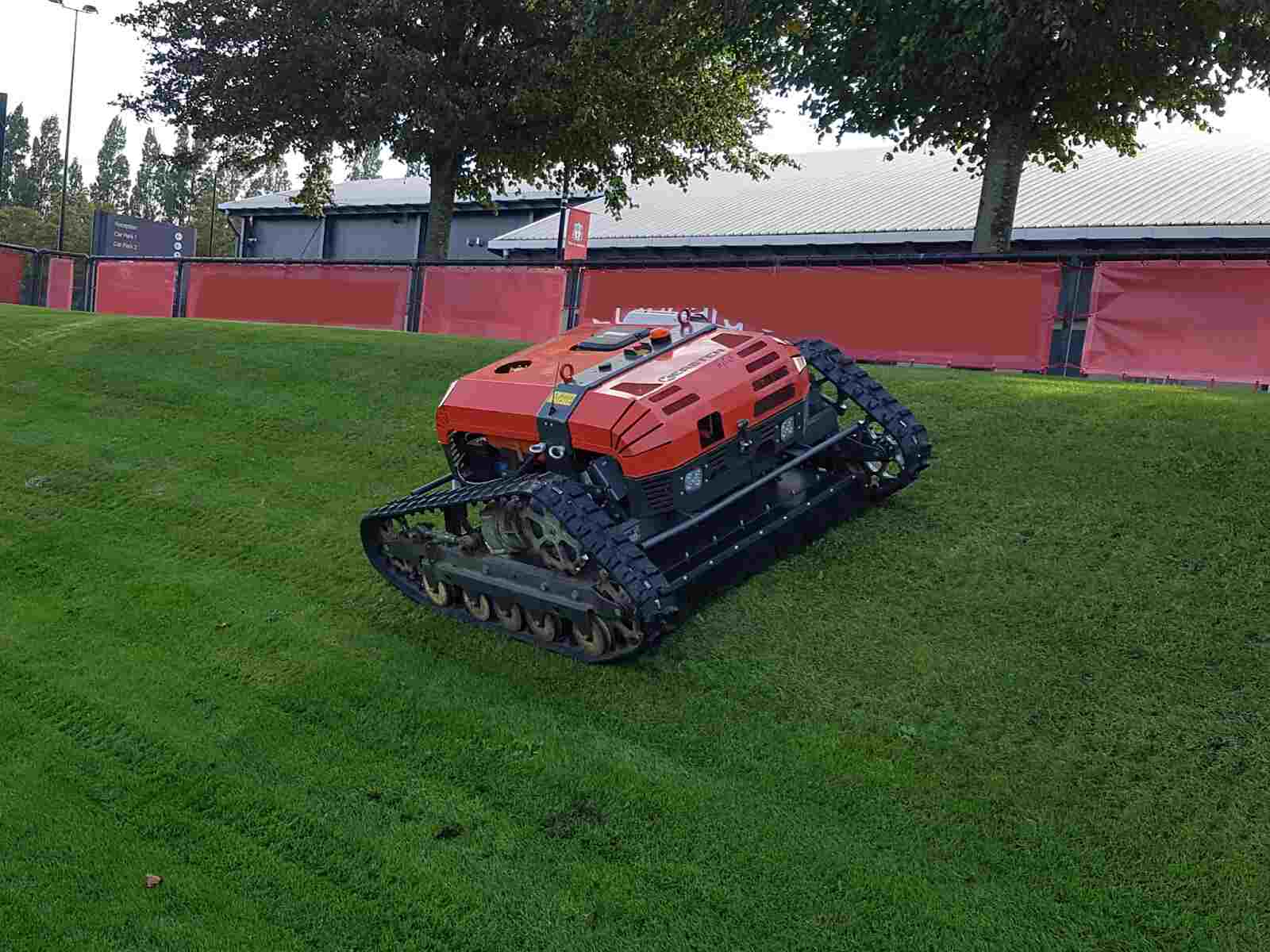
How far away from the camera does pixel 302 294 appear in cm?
1558

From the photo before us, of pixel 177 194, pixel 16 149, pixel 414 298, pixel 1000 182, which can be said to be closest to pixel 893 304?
pixel 1000 182

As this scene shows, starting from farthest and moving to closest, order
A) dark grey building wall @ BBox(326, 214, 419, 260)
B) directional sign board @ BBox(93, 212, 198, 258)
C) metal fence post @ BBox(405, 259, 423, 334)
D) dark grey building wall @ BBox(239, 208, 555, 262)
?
dark grey building wall @ BBox(326, 214, 419, 260) → directional sign board @ BBox(93, 212, 198, 258) → dark grey building wall @ BBox(239, 208, 555, 262) → metal fence post @ BBox(405, 259, 423, 334)

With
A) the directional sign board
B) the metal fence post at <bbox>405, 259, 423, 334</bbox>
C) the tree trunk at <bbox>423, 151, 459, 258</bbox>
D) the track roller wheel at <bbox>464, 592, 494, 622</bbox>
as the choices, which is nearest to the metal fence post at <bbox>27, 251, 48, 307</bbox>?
the tree trunk at <bbox>423, 151, 459, 258</bbox>

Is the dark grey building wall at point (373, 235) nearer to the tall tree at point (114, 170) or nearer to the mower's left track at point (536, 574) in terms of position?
the mower's left track at point (536, 574)

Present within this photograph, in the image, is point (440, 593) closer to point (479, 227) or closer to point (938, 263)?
point (938, 263)

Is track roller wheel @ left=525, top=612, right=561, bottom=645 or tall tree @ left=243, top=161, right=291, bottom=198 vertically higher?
tall tree @ left=243, top=161, right=291, bottom=198

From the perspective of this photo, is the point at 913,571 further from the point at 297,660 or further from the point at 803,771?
the point at 297,660

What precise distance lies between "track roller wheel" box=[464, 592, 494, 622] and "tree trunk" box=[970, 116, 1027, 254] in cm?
1189

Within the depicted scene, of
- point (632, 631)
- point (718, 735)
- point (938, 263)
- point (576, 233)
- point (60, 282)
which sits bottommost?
point (718, 735)

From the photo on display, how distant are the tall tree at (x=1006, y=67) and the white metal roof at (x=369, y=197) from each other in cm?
2427

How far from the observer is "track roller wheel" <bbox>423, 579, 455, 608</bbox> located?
241 inches

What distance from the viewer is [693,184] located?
3388 centimetres

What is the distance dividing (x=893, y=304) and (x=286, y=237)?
44.7m

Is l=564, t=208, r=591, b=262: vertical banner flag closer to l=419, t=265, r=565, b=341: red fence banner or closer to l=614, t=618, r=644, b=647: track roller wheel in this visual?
l=419, t=265, r=565, b=341: red fence banner
